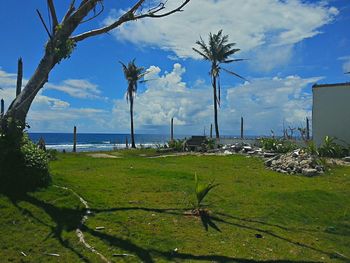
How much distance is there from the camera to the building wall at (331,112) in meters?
22.6

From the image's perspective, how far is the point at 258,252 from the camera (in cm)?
680

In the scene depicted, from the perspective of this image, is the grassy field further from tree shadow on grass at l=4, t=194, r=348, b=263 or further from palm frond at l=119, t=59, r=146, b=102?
palm frond at l=119, t=59, r=146, b=102

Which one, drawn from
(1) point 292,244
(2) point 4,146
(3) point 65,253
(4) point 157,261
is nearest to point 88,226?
(3) point 65,253

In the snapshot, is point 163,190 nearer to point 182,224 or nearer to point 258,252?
point 182,224

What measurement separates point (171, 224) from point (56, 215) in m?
2.19

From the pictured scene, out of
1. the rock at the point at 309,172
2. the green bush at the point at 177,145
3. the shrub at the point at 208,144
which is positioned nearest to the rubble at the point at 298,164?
the rock at the point at 309,172

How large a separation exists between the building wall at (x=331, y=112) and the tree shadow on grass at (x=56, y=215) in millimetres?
18508

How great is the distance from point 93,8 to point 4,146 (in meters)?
3.91

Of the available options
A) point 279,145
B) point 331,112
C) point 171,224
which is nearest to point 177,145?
point 279,145

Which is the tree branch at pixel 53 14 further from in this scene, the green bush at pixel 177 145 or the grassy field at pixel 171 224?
the green bush at pixel 177 145

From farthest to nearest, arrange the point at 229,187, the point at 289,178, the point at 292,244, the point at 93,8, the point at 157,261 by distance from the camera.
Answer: the point at 289,178 → the point at 229,187 → the point at 93,8 → the point at 292,244 → the point at 157,261

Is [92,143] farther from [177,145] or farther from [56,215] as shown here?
[56,215]

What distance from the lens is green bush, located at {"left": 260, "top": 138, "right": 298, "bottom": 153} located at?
22.5 m

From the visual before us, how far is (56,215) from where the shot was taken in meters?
7.75
